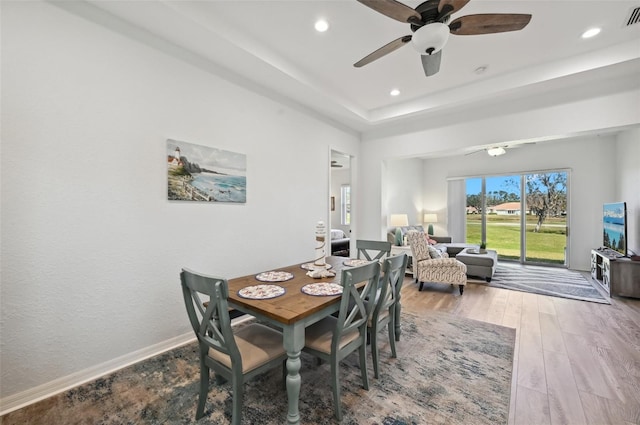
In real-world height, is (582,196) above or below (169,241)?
above

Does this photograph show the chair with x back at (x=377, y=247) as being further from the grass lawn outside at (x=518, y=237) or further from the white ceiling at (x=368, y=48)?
the grass lawn outside at (x=518, y=237)

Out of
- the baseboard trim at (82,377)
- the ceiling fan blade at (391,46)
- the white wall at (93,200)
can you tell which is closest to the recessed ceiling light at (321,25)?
the ceiling fan blade at (391,46)

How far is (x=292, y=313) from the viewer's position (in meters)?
1.50


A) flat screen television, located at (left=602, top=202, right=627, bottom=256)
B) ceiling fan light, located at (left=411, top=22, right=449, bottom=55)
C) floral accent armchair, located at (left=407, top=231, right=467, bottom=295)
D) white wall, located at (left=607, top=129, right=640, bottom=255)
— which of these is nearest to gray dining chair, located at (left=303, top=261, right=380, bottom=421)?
ceiling fan light, located at (left=411, top=22, right=449, bottom=55)

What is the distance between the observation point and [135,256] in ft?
7.38

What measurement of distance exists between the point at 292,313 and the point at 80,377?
1.83 m

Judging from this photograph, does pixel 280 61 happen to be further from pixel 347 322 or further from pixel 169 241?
pixel 347 322

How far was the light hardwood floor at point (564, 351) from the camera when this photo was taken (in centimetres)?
173

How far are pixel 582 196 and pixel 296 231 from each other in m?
6.29

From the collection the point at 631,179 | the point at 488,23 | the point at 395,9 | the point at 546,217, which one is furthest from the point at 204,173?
the point at 546,217

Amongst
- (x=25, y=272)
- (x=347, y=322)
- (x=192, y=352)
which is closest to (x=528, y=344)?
(x=347, y=322)

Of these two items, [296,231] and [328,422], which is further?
[296,231]

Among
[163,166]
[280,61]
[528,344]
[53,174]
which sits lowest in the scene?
[528,344]

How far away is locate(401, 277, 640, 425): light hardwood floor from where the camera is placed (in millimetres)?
1730
